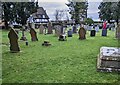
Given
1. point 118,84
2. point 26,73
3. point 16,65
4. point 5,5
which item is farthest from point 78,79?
point 5,5

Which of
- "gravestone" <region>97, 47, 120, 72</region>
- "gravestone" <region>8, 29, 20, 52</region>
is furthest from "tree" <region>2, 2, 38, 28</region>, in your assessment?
"gravestone" <region>97, 47, 120, 72</region>

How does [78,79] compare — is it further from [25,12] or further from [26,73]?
[25,12]

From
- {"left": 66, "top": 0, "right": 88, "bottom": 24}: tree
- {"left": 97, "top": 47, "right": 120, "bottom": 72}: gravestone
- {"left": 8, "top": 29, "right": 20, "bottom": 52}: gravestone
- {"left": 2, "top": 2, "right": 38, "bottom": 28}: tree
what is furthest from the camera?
{"left": 66, "top": 0, "right": 88, "bottom": 24}: tree

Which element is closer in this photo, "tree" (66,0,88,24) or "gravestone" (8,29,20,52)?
"gravestone" (8,29,20,52)

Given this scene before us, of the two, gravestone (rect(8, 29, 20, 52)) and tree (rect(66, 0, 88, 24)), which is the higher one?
tree (rect(66, 0, 88, 24))

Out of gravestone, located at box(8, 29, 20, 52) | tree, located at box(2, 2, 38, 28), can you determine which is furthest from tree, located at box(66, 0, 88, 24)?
gravestone, located at box(8, 29, 20, 52)

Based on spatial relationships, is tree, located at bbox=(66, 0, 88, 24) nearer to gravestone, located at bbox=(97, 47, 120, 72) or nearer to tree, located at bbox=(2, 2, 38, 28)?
tree, located at bbox=(2, 2, 38, 28)

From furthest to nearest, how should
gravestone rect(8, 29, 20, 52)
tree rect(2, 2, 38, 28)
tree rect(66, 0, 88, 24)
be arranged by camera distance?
1. tree rect(66, 0, 88, 24)
2. tree rect(2, 2, 38, 28)
3. gravestone rect(8, 29, 20, 52)

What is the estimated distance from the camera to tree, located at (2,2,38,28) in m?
41.5

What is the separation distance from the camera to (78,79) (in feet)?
23.9

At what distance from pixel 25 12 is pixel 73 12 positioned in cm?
1981

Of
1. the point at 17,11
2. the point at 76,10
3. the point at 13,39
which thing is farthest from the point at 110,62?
the point at 76,10

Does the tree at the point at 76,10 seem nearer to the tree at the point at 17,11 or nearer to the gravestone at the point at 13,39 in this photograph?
the tree at the point at 17,11

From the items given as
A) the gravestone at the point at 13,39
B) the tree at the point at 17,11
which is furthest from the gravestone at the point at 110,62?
the tree at the point at 17,11
